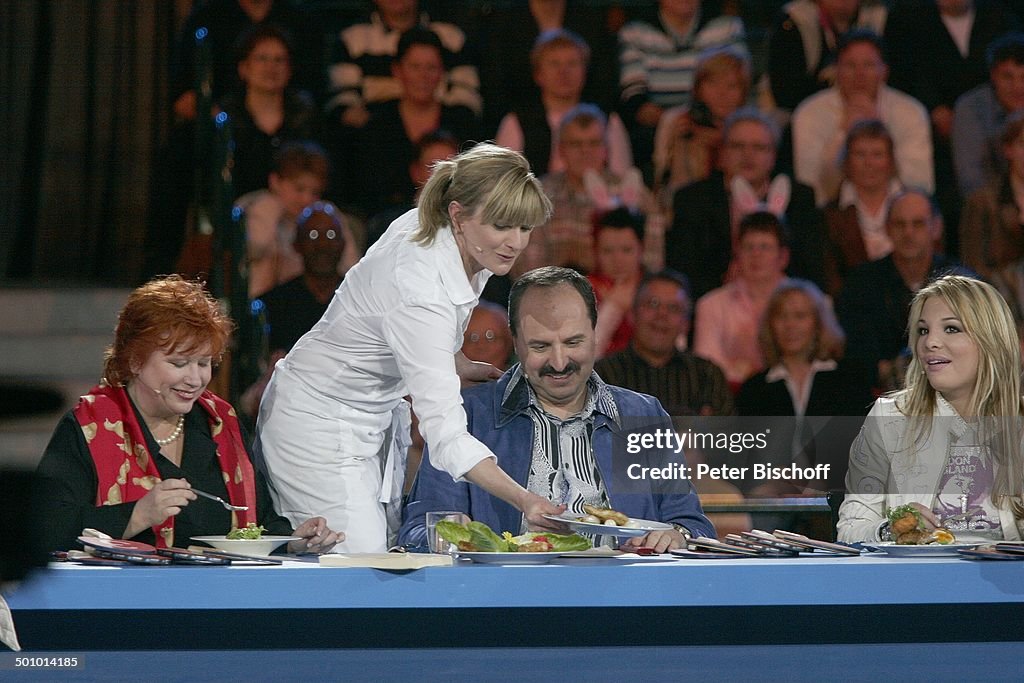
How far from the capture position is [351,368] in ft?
9.07

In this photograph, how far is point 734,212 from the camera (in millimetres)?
4613

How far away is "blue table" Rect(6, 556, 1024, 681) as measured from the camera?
1.98 metres

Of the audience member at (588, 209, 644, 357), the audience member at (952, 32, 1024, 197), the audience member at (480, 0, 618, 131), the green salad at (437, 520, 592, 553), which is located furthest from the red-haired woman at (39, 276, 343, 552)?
the audience member at (952, 32, 1024, 197)

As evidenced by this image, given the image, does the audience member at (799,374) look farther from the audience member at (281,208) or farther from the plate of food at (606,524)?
the plate of food at (606,524)

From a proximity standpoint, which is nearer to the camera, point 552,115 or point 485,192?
point 485,192

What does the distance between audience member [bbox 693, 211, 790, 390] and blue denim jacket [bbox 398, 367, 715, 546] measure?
1.70 metres

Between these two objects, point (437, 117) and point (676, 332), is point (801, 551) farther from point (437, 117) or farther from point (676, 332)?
point (437, 117)

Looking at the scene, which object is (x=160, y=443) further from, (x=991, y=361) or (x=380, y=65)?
(x=380, y=65)

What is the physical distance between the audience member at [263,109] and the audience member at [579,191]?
2.78 feet

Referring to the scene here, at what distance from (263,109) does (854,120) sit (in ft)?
6.47

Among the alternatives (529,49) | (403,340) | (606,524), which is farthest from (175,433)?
(529,49)

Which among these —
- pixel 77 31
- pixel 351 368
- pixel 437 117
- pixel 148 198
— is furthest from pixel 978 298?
pixel 77 31

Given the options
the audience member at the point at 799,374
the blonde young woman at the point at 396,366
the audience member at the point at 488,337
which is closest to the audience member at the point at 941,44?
the audience member at the point at 799,374

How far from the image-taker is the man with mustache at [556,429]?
2.67 m
